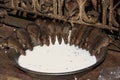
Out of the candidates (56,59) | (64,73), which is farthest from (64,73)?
(56,59)

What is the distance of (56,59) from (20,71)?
5.2 inches

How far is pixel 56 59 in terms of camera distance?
1319 mm

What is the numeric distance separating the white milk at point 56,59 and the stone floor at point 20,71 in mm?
36

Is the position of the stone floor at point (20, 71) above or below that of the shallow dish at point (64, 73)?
below

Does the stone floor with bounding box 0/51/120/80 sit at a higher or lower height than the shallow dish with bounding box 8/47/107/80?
lower

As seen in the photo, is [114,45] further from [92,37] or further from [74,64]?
[74,64]

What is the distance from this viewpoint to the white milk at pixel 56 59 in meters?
1.26

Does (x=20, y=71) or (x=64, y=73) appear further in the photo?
(x=20, y=71)

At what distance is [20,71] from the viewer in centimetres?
132

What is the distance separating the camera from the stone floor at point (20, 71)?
129 centimetres

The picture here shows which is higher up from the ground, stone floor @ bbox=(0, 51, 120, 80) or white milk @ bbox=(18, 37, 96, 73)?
white milk @ bbox=(18, 37, 96, 73)

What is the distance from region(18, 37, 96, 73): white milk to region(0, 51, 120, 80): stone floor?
0.12 ft

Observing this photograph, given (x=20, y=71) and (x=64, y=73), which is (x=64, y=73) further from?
(x=20, y=71)

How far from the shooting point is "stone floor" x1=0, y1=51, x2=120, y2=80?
1290mm
